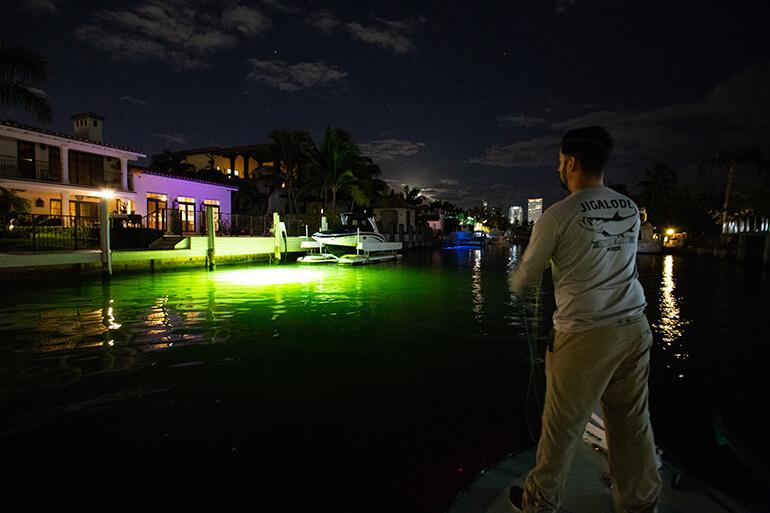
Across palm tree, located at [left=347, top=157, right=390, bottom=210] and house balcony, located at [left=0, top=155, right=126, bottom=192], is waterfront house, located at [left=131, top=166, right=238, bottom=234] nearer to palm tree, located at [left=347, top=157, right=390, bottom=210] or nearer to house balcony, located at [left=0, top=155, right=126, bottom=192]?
house balcony, located at [left=0, top=155, right=126, bottom=192]

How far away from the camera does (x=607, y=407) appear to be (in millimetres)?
2303

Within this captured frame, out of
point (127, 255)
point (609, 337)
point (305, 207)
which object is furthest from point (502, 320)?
point (305, 207)

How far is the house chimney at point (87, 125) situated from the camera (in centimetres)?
2941

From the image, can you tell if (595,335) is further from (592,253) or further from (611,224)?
(611,224)

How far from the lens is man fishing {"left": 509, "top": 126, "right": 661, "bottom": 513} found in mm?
2160

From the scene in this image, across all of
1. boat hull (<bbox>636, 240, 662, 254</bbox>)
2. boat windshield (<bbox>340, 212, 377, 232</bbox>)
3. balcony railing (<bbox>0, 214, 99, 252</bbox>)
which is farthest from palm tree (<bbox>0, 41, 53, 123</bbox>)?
boat hull (<bbox>636, 240, 662, 254</bbox>)

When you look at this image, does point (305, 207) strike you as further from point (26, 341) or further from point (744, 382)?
point (744, 382)

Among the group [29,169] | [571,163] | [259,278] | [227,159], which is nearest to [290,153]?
[227,159]

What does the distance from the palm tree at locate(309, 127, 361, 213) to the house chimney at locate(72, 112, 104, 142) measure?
49.2 feet

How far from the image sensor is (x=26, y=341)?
6.80 metres

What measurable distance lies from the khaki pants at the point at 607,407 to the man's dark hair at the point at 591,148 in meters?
0.82

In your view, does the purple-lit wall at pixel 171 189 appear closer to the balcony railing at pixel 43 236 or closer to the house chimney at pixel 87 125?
the house chimney at pixel 87 125

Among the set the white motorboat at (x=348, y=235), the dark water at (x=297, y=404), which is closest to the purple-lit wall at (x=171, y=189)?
the white motorboat at (x=348, y=235)

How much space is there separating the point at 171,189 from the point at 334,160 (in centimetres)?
1266
